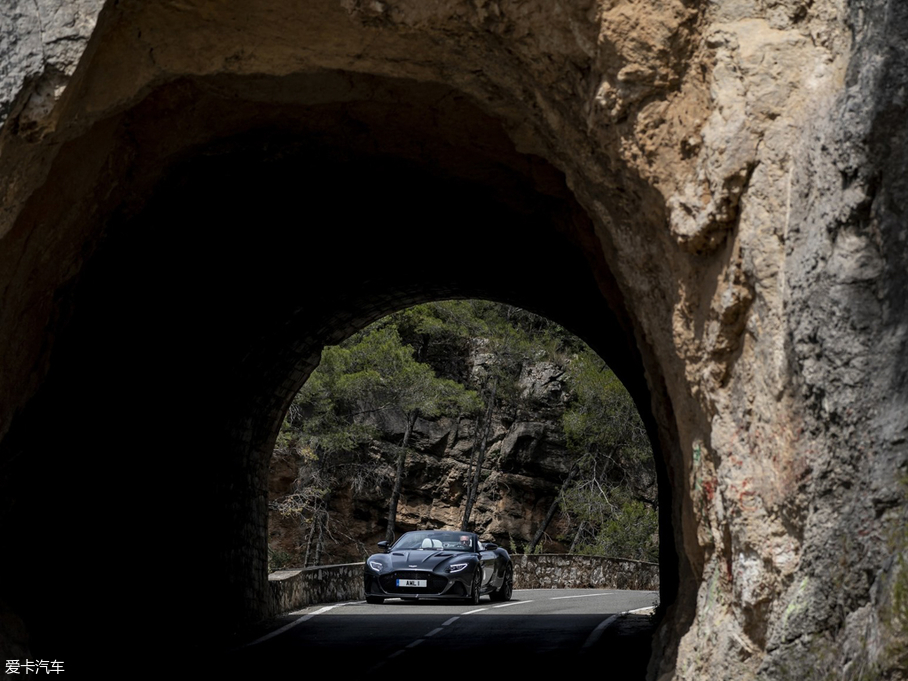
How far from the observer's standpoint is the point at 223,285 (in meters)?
10.9

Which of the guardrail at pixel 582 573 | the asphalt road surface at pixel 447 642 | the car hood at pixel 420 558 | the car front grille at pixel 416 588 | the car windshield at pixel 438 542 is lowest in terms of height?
the guardrail at pixel 582 573

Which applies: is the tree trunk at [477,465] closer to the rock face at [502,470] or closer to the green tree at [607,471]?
the rock face at [502,470]

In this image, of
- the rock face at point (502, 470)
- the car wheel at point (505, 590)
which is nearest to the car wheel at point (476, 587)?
the car wheel at point (505, 590)

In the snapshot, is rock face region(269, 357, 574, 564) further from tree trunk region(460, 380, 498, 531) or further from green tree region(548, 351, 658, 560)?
green tree region(548, 351, 658, 560)

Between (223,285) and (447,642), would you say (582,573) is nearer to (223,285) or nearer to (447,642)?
(447,642)

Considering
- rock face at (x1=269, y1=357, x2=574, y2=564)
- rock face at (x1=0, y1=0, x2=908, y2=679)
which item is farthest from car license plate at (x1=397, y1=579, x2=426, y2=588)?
rock face at (x1=269, y1=357, x2=574, y2=564)

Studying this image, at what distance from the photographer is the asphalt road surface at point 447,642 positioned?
9.70m

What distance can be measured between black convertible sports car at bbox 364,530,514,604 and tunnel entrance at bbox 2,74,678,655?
3.38 metres

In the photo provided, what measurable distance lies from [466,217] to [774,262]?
5.86m

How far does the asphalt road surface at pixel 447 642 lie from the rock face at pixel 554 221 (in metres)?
1.40

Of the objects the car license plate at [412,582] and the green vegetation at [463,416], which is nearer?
the car license plate at [412,582]

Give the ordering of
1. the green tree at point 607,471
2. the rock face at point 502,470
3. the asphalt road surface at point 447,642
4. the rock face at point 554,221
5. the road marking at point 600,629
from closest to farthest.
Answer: the rock face at point 554,221 < the asphalt road surface at point 447,642 < the road marking at point 600,629 < the green tree at point 607,471 < the rock face at point 502,470

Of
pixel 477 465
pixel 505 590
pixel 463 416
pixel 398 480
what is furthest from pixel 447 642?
pixel 463 416

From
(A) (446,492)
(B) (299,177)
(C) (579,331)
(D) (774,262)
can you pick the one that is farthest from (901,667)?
(A) (446,492)
